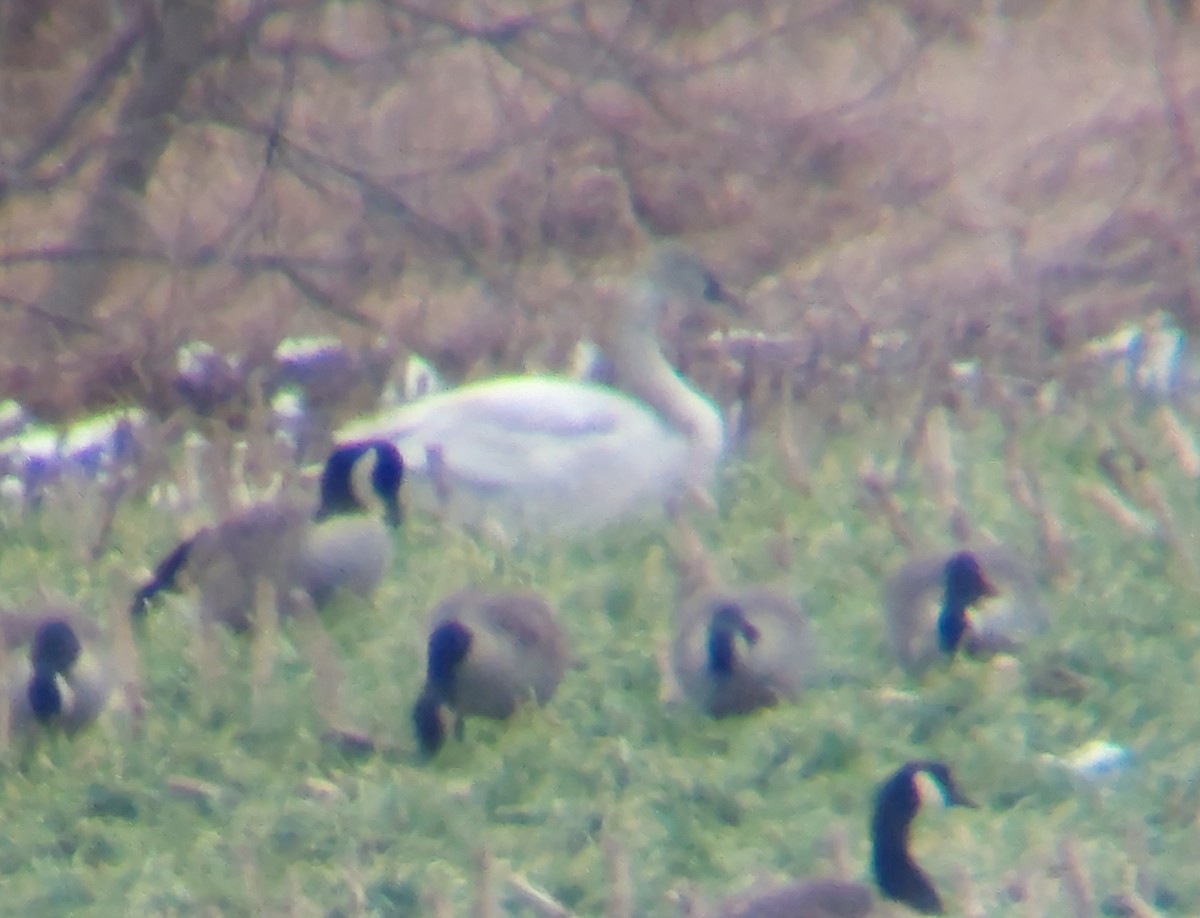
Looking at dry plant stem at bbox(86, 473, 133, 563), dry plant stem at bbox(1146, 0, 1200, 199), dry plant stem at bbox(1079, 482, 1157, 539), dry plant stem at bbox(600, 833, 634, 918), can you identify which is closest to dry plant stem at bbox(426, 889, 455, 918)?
dry plant stem at bbox(600, 833, 634, 918)

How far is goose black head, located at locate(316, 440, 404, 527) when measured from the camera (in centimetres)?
702

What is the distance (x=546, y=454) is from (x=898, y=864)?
155 inches

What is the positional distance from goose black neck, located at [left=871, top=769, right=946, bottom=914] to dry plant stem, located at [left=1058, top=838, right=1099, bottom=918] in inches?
9.7

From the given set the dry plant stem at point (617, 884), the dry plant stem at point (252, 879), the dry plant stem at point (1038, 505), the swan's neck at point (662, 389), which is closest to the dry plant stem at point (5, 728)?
the dry plant stem at point (252, 879)

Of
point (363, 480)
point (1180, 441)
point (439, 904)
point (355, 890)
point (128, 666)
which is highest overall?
point (439, 904)

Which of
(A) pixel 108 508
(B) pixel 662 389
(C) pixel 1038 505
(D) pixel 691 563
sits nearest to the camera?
(D) pixel 691 563

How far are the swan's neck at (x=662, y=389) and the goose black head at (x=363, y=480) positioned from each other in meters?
1.53

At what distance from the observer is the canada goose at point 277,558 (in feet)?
21.1

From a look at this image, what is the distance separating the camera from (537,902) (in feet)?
14.8

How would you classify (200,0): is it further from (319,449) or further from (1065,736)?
(1065,736)

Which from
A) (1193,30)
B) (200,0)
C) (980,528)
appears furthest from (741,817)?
(1193,30)

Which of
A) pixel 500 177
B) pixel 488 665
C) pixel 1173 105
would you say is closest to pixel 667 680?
pixel 488 665

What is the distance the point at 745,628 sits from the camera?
5.68 metres

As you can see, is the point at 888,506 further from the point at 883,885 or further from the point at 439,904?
the point at 439,904
